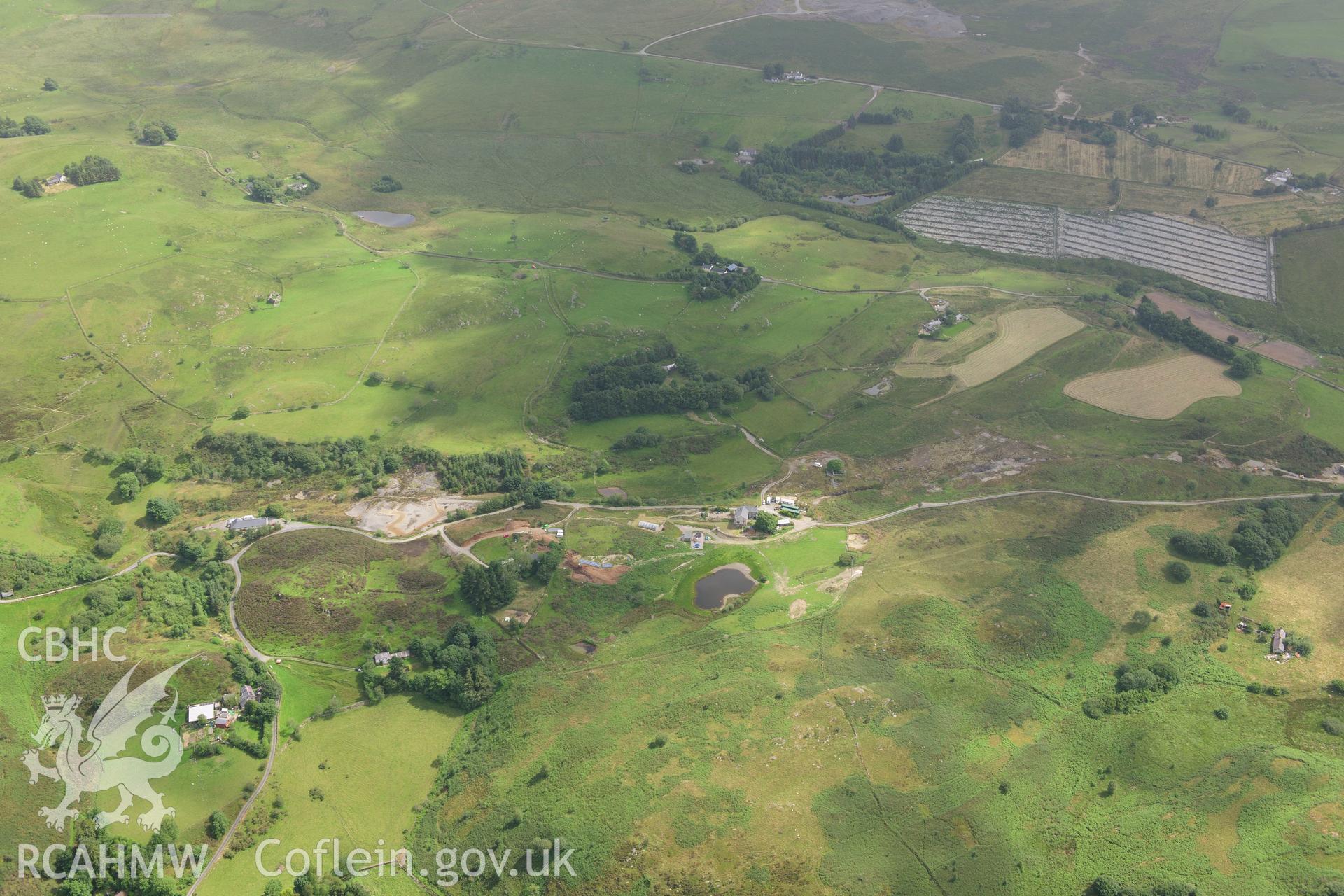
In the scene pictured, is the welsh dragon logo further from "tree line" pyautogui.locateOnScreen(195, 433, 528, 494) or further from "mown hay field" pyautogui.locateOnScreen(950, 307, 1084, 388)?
"mown hay field" pyautogui.locateOnScreen(950, 307, 1084, 388)

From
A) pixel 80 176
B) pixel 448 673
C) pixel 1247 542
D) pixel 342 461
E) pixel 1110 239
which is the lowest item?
pixel 448 673

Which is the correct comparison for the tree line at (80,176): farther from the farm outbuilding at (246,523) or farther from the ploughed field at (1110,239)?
the ploughed field at (1110,239)

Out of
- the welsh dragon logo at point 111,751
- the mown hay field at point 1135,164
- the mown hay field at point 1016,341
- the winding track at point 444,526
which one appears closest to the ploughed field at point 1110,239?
the mown hay field at point 1135,164

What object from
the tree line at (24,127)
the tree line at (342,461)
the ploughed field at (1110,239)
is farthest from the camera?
the tree line at (24,127)

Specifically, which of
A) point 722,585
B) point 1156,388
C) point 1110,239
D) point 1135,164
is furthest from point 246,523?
point 1135,164

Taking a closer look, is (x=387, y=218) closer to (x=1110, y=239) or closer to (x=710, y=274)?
(x=710, y=274)

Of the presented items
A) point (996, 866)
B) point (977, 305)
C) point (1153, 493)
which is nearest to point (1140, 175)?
point (977, 305)
